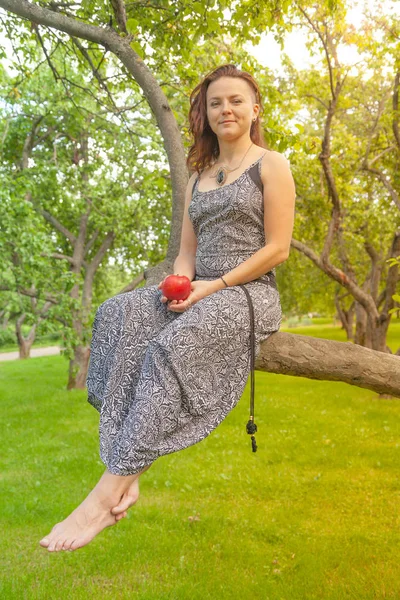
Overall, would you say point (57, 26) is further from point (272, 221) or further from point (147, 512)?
point (147, 512)

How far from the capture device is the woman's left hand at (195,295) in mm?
2682

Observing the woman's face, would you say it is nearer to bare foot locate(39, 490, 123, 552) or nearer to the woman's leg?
the woman's leg

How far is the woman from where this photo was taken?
7.94 feet

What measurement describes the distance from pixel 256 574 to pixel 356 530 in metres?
1.28

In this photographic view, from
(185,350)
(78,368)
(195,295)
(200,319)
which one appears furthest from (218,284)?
(78,368)

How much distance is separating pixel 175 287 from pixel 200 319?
0.21m

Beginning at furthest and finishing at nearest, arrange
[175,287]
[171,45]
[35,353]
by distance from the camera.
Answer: [35,353] → [171,45] → [175,287]

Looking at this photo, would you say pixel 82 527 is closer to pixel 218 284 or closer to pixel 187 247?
pixel 218 284

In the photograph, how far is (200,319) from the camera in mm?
2527

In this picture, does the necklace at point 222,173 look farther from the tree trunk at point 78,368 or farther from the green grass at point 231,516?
the tree trunk at point 78,368

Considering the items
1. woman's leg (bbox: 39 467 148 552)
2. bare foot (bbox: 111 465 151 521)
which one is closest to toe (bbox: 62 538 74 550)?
woman's leg (bbox: 39 467 148 552)

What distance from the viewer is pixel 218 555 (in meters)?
5.27

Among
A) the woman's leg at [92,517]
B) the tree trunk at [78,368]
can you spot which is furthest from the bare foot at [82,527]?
the tree trunk at [78,368]

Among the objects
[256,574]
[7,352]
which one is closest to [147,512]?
[256,574]
